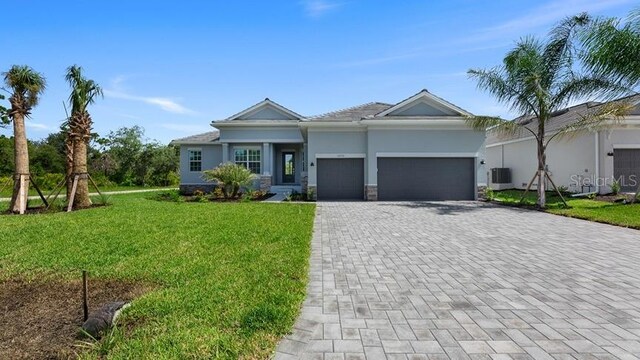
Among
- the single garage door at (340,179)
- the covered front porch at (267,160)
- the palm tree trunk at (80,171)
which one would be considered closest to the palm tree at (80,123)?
the palm tree trunk at (80,171)

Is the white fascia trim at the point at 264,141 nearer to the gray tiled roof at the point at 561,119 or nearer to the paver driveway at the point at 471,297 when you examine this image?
the gray tiled roof at the point at 561,119

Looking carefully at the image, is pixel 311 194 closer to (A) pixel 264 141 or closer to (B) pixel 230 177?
(B) pixel 230 177

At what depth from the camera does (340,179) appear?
18328 millimetres

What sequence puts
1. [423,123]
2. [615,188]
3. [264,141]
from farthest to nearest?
1. [264,141]
2. [423,123]
3. [615,188]

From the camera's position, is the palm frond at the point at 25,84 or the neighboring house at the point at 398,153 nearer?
the palm frond at the point at 25,84

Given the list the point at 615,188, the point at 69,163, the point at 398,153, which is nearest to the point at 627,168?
the point at 615,188

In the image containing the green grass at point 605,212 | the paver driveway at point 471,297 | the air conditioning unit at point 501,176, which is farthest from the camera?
the air conditioning unit at point 501,176

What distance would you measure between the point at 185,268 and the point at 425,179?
14.7m

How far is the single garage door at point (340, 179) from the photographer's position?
1822 cm

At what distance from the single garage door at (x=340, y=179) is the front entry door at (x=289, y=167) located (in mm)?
6863

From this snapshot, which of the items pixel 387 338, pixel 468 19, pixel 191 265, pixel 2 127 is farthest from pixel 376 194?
pixel 2 127

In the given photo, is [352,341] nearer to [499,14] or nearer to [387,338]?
[387,338]

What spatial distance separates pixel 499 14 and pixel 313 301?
1008cm

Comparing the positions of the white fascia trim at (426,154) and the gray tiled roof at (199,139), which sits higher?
the gray tiled roof at (199,139)
